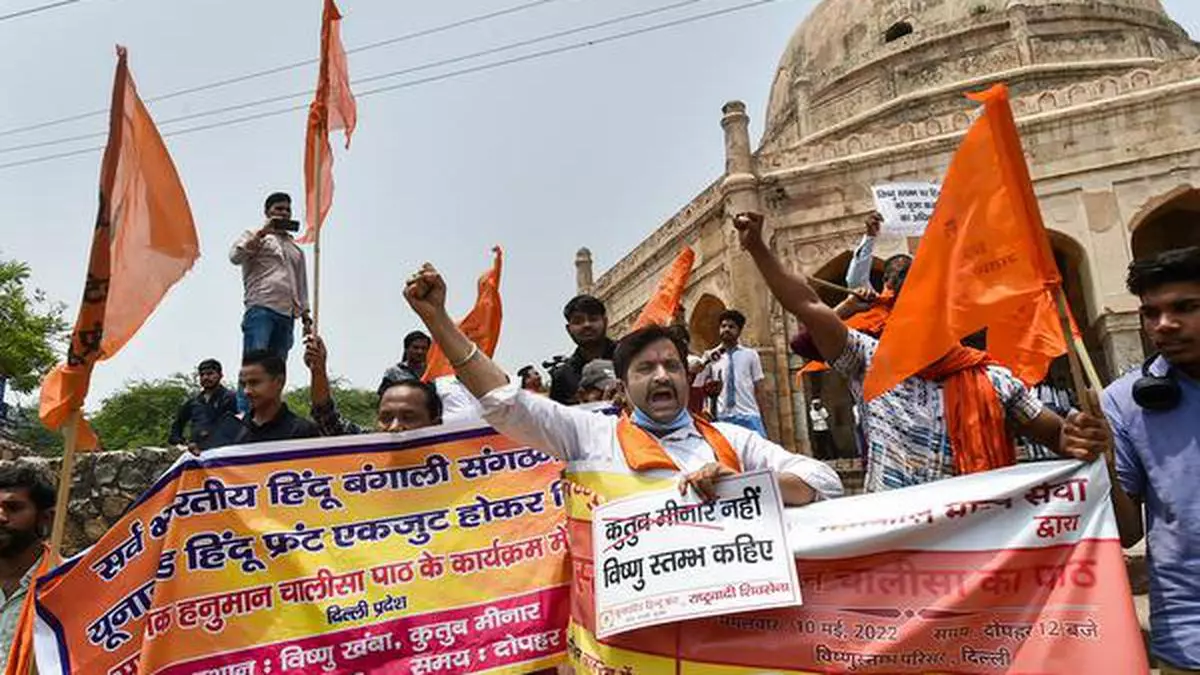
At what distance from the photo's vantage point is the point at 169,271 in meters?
3.59

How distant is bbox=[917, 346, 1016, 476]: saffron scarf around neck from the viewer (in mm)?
3074

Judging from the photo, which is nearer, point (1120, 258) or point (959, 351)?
point (959, 351)

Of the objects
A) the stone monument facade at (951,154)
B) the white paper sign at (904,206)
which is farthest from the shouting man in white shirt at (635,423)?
the stone monument facade at (951,154)

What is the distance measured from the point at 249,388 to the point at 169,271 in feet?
3.05

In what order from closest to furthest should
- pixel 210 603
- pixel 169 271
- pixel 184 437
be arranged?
pixel 210 603 < pixel 169 271 < pixel 184 437

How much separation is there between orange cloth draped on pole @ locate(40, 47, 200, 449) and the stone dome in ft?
58.1

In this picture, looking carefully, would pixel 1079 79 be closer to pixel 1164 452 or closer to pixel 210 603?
pixel 1164 452

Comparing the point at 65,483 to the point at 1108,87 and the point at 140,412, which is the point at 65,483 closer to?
the point at 1108,87

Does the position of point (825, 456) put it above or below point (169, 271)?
below

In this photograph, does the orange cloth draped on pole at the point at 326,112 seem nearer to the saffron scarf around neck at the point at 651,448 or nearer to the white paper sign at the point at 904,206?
the saffron scarf around neck at the point at 651,448

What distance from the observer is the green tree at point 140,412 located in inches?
1416

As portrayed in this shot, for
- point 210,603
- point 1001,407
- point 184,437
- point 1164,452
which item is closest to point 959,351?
point 1001,407

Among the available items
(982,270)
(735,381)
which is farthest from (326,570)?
(735,381)

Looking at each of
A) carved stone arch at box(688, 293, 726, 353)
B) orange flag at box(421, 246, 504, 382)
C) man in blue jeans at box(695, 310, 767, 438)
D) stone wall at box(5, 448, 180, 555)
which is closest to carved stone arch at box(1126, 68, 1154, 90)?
carved stone arch at box(688, 293, 726, 353)
